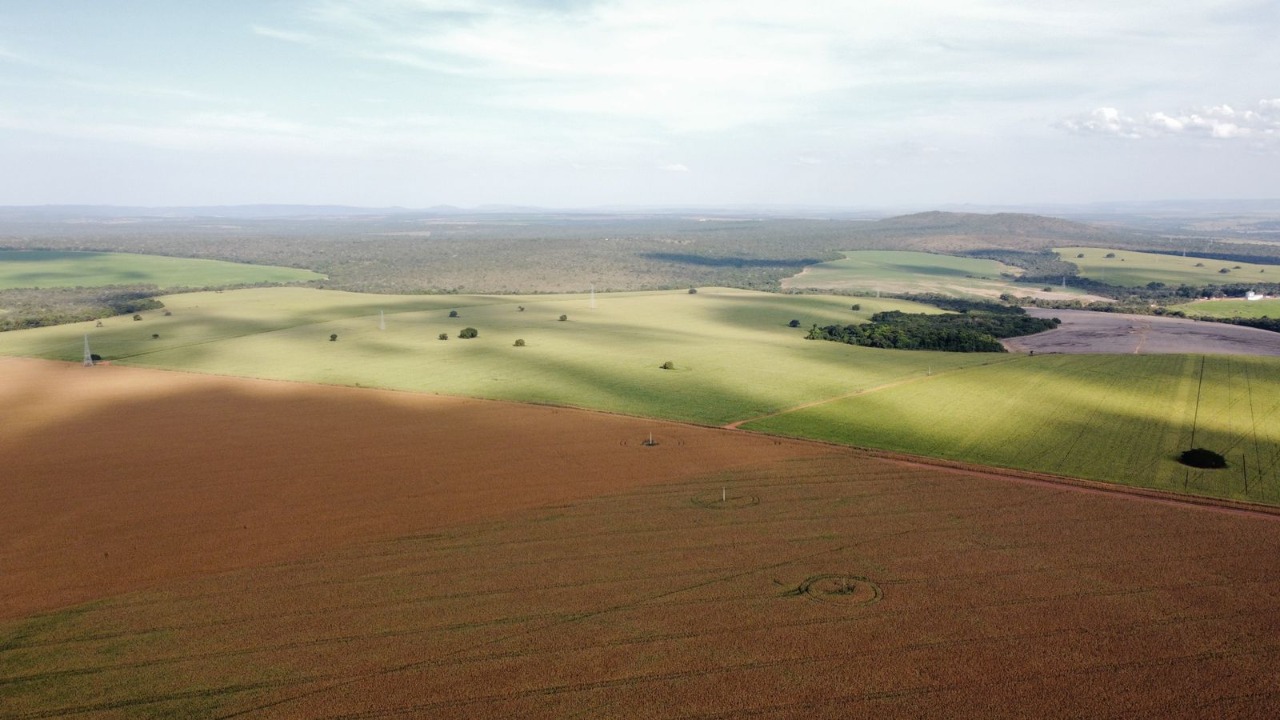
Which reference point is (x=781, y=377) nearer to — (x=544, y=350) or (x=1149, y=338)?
(x=544, y=350)

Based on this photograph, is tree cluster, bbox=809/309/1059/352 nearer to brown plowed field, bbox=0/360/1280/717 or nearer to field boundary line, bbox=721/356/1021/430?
field boundary line, bbox=721/356/1021/430

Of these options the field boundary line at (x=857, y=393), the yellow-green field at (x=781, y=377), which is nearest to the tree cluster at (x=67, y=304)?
the yellow-green field at (x=781, y=377)

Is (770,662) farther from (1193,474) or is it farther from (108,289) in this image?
(108,289)

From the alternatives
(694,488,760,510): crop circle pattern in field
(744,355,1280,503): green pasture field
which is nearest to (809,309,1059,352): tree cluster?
(744,355,1280,503): green pasture field

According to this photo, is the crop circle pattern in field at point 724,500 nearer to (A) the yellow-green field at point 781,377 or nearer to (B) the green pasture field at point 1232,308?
(A) the yellow-green field at point 781,377

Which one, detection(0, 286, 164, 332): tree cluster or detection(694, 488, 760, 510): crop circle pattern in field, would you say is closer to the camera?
detection(694, 488, 760, 510): crop circle pattern in field

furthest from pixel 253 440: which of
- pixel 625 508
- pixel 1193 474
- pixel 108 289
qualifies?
pixel 108 289
